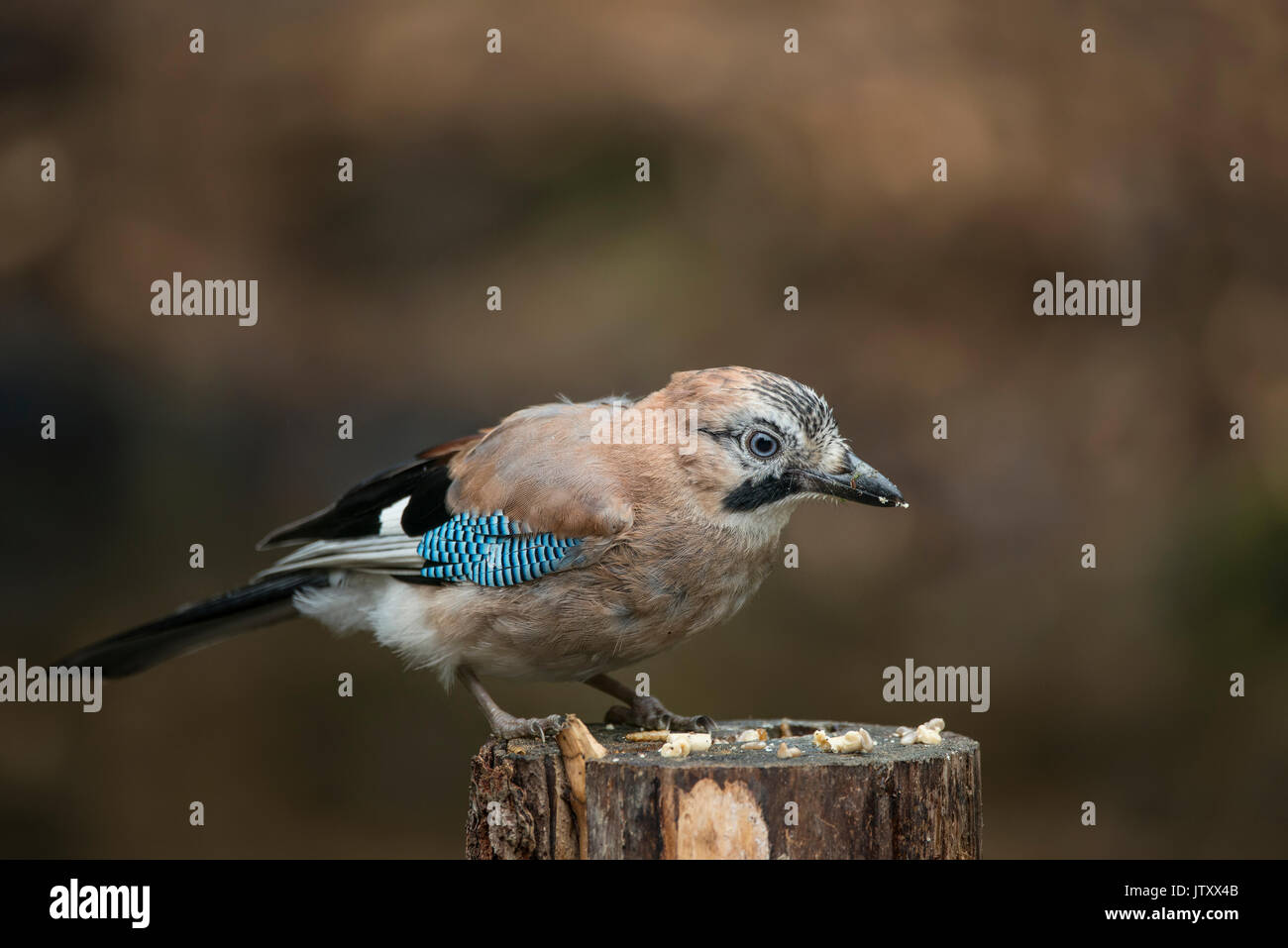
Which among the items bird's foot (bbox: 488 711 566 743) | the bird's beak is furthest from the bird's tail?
the bird's beak

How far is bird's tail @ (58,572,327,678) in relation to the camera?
5234 mm

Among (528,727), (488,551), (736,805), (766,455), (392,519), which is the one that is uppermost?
(766,455)

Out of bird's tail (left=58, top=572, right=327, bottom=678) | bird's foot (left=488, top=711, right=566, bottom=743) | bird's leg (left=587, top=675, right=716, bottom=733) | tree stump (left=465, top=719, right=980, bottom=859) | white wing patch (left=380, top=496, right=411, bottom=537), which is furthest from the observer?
bird's tail (left=58, top=572, right=327, bottom=678)

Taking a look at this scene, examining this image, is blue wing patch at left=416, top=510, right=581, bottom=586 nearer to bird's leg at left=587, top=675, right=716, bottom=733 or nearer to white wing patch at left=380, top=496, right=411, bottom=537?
white wing patch at left=380, top=496, right=411, bottom=537

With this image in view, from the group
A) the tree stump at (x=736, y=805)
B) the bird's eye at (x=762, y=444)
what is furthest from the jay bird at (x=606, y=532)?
the tree stump at (x=736, y=805)

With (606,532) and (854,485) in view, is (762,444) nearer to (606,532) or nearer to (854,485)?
(854,485)

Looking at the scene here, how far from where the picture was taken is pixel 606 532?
4.63 meters

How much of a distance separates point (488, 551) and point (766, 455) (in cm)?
100

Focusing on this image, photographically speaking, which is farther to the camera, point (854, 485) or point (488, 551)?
point (488, 551)

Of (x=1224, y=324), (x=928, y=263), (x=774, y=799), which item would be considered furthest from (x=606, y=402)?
(x=1224, y=324)

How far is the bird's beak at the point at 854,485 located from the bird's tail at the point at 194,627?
1.93 m

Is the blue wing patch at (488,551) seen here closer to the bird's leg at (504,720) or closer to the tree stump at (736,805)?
the bird's leg at (504,720)

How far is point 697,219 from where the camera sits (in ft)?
31.3

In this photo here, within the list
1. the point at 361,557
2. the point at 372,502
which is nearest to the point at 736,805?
the point at 361,557
